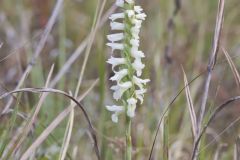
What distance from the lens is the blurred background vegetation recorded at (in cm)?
261

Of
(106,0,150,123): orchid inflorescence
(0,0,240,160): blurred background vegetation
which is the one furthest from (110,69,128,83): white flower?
(0,0,240,160): blurred background vegetation

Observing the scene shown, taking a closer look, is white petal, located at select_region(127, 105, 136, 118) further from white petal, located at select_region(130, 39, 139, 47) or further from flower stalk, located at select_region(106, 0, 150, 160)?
white petal, located at select_region(130, 39, 139, 47)

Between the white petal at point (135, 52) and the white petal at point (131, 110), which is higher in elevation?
the white petal at point (135, 52)

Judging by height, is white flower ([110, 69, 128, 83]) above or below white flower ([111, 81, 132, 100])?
above

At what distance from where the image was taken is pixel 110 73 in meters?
2.57

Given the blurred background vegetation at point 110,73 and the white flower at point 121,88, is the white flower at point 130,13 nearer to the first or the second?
the white flower at point 121,88

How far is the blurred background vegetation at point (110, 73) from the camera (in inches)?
103

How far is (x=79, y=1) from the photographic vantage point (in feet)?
15.5

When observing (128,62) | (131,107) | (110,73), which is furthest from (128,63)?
(110,73)

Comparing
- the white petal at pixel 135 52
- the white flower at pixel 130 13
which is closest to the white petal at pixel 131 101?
the white petal at pixel 135 52

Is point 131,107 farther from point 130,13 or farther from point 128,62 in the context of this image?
point 130,13

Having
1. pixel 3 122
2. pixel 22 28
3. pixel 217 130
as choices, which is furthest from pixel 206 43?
pixel 3 122

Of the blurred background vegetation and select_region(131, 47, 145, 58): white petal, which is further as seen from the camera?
the blurred background vegetation

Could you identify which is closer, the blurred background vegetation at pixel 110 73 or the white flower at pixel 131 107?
the white flower at pixel 131 107
